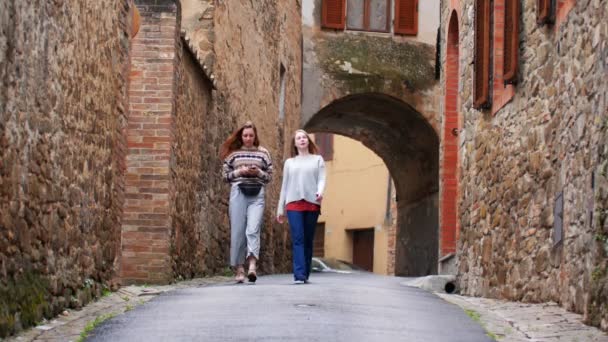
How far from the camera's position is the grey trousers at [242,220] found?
10555 millimetres

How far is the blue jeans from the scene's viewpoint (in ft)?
32.5

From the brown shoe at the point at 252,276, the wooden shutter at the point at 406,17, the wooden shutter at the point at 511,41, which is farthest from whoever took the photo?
the wooden shutter at the point at 406,17

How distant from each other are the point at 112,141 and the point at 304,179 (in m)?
1.93

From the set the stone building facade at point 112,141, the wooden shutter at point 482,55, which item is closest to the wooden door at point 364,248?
the stone building facade at point 112,141

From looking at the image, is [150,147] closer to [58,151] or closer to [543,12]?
[58,151]

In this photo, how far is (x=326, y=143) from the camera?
35.2 metres

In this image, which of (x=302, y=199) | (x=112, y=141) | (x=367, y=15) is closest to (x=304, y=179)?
(x=302, y=199)

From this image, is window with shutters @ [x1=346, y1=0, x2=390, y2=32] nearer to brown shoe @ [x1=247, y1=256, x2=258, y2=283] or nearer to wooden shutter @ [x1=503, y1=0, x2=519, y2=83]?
wooden shutter @ [x1=503, y1=0, x2=519, y2=83]

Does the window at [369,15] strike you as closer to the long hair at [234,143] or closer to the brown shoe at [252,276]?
the long hair at [234,143]

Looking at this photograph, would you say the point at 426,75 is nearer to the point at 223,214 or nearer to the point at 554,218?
the point at 223,214

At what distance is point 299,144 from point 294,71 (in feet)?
35.7

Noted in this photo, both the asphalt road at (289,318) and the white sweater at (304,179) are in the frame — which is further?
the white sweater at (304,179)

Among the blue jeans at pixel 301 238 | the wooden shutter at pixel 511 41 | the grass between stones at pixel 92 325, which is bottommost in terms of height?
the grass between stones at pixel 92 325

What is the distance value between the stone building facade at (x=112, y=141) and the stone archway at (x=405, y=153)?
20.6 feet
